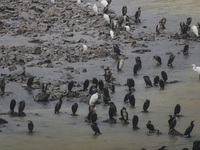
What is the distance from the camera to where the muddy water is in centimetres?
1153

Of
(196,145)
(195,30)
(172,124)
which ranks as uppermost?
(195,30)

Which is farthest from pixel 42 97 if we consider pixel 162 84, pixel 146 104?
pixel 162 84

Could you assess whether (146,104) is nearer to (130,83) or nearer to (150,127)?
(150,127)

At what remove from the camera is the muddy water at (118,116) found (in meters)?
11.5

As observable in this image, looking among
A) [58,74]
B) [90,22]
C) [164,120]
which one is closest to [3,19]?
[90,22]

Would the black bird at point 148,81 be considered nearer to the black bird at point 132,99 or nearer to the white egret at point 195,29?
the black bird at point 132,99

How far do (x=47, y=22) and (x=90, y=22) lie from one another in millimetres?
2206

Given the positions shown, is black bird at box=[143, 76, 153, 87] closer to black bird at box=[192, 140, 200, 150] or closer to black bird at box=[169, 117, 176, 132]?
black bird at box=[169, 117, 176, 132]

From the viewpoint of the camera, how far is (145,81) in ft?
53.4

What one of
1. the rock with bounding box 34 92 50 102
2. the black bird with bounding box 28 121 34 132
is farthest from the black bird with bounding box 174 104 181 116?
the rock with bounding box 34 92 50 102

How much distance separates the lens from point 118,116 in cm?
1345

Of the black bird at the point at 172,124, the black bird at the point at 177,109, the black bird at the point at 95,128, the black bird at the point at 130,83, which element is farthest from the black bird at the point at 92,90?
the black bird at the point at 172,124

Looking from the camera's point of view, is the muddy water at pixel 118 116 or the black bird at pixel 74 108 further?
the black bird at pixel 74 108

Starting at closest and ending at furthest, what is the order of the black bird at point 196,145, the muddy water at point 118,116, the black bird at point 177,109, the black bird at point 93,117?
the black bird at point 196,145 < the muddy water at point 118,116 < the black bird at point 93,117 < the black bird at point 177,109
